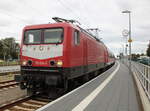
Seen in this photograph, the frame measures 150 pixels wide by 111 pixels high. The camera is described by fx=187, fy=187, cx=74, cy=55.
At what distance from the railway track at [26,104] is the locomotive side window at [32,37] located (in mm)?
2478

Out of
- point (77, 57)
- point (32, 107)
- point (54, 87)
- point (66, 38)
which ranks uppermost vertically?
point (66, 38)

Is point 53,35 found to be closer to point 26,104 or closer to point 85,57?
point 85,57

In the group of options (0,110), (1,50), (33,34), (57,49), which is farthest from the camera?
(1,50)

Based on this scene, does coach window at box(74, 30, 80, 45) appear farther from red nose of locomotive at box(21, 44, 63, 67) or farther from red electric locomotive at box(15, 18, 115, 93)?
red nose of locomotive at box(21, 44, 63, 67)

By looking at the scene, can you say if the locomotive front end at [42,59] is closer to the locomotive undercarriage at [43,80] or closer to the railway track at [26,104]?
the locomotive undercarriage at [43,80]

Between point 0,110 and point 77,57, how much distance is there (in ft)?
13.1

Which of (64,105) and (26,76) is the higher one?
(26,76)

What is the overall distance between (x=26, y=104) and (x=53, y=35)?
3.01 meters

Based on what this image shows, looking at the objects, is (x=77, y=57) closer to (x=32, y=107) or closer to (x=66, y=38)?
(x=66, y=38)

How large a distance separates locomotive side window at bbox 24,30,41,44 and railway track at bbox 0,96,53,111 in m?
2.48

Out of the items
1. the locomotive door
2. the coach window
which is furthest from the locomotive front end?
the locomotive door

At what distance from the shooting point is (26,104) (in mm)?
7207

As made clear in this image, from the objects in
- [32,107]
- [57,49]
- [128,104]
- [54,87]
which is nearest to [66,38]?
[57,49]

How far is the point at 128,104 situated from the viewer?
5.89m
